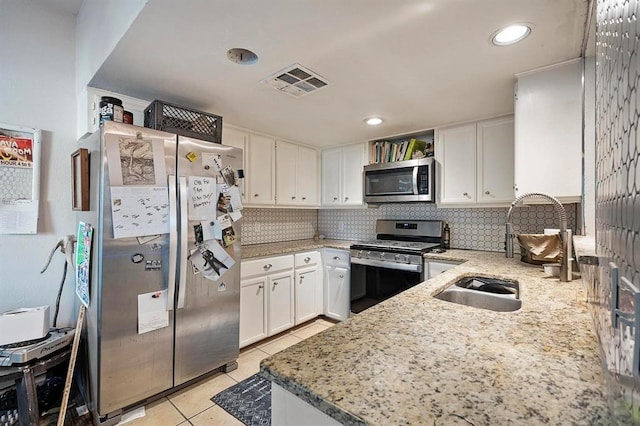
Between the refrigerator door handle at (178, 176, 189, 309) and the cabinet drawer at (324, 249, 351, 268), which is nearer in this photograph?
the refrigerator door handle at (178, 176, 189, 309)

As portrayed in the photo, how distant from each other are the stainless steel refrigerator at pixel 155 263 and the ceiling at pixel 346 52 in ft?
1.43

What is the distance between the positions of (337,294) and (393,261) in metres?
0.81

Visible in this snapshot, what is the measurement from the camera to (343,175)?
357 centimetres

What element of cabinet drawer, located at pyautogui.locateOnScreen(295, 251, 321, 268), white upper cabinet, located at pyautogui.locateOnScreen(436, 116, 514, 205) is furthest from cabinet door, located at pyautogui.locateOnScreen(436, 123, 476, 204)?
cabinet drawer, located at pyautogui.locateOnScreen(295, 251, 321, 268)

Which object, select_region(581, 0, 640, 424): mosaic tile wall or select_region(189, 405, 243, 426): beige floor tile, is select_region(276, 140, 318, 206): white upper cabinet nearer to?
select_region(189, 405, 243, 426): beige floor tile

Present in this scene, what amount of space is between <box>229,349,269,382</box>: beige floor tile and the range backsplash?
1.17 meters

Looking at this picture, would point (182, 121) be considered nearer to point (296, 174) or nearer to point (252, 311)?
point (296, 174)

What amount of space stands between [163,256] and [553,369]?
1934mm

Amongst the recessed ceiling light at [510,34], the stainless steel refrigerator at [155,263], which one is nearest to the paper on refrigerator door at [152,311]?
the stainless steel refrigerator at [155,263]

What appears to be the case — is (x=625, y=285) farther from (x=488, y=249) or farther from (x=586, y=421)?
(x=488, y=249)

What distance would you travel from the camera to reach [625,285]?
1.25ft

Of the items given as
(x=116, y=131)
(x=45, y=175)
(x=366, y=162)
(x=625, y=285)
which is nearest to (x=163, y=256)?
(x=116, y=131)

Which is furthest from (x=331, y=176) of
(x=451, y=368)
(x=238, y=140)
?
(x=451, y=368)

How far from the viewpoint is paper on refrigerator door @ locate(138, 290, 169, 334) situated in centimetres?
177
